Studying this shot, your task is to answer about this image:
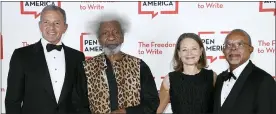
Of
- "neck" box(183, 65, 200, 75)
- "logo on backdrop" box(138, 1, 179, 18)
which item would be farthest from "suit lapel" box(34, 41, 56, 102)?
"logo on backdrop" box(138, 1, 179, 18)

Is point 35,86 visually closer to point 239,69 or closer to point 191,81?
point 191,81

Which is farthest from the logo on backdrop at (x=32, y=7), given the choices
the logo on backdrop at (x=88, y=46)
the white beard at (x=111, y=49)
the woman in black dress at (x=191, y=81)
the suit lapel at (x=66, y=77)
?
the woman in black dress at (x=191, y=81)

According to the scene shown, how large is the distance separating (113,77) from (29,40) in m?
1.21

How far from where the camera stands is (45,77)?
2.32 m

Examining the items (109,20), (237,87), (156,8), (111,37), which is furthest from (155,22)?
(237,87)

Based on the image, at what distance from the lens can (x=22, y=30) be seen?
306cm

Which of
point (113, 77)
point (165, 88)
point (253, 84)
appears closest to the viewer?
point (253, 84)

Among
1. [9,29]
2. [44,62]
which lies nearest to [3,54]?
[9,29]

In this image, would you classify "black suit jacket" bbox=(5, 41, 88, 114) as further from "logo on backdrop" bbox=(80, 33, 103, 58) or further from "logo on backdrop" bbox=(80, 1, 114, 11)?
"logo on backdrop" bbox=(80, 1, 114, 11)

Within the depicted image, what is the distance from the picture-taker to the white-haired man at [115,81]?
226cm

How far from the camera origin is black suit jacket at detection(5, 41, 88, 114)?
2.30 metres

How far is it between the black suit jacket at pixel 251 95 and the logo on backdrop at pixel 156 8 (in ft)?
3.61

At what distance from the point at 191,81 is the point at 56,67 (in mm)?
1005

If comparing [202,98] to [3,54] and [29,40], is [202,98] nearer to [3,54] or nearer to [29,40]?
[29,40]
